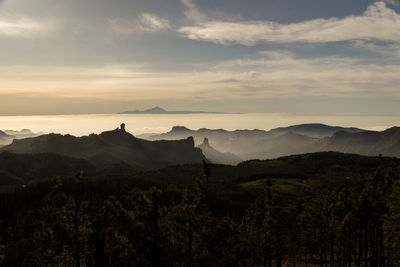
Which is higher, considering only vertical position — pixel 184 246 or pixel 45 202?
pixel 45 202

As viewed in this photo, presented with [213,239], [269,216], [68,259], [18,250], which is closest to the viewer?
[68,259]

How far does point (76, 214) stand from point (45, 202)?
453 cm

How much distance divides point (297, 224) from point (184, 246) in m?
52.8

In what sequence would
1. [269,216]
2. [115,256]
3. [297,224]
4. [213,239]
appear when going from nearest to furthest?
1. [115,256]
2. [213,239]
3. [269,216]
4. [297,224]

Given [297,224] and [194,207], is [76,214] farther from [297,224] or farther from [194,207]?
[297,224]

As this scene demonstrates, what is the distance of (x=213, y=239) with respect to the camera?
64.4 m

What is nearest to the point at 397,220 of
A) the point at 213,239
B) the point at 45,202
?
the point at 213,239

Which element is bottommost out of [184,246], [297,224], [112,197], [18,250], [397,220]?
[18,250]

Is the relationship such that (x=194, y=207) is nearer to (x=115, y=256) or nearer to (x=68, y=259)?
(x=115, y=256)

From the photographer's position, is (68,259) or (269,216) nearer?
(68,259)

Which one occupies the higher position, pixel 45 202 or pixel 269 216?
pixel 45 202

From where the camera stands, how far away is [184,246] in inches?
2073

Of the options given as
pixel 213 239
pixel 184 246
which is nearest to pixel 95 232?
pixel 184 246

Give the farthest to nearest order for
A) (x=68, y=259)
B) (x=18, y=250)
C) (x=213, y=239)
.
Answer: (x=18, y=250), (x=213, y=239), (x=68, y=259)
